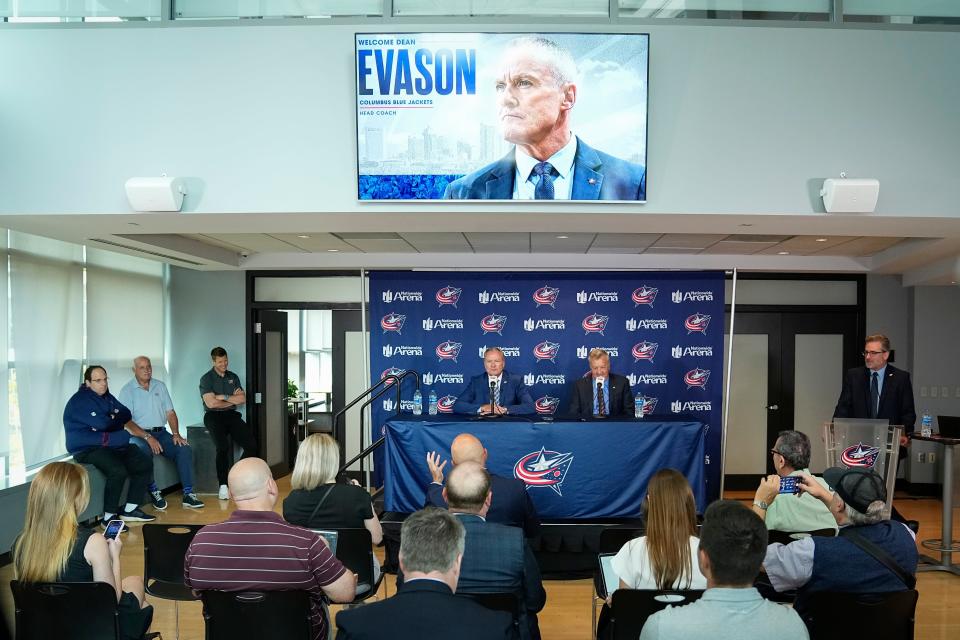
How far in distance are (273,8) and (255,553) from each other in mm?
3931

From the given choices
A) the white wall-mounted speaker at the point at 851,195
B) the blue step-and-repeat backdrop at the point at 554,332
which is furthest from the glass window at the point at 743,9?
the blue step-and-repeat backdrop at the point at 554,332

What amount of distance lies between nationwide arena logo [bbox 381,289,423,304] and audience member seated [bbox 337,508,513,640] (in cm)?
590

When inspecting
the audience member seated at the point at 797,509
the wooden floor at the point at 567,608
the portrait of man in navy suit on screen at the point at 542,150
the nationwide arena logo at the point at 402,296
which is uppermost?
the portrait of man in navy suit on screen at the point at 542,150

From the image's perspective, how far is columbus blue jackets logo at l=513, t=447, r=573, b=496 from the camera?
562 centimetres

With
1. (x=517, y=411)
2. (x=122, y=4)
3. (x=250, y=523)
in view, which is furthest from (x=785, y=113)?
(x=122, y=4)

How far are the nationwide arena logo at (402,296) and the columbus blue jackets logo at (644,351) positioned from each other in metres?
2.41

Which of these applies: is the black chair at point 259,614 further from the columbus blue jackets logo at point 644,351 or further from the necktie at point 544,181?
the columbus blue jackets logo at point 644,351

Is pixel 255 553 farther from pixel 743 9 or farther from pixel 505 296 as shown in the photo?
pixel 505 296

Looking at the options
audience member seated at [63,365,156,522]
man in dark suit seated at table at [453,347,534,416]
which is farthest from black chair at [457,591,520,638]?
audience member seated at [63,365,156,522]

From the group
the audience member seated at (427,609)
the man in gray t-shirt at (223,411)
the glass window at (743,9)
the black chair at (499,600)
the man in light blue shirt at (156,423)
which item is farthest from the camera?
the man in gray t-shirt at (223,411)

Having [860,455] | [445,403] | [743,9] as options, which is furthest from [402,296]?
[860,455]

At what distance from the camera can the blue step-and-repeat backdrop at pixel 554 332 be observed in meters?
7.63

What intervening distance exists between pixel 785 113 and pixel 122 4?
183 inches

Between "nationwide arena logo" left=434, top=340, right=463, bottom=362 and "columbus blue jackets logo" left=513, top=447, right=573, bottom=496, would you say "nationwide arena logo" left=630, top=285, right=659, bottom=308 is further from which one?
"columbus blue jackets logo" left=513, top=447, right=573, bottom=496
